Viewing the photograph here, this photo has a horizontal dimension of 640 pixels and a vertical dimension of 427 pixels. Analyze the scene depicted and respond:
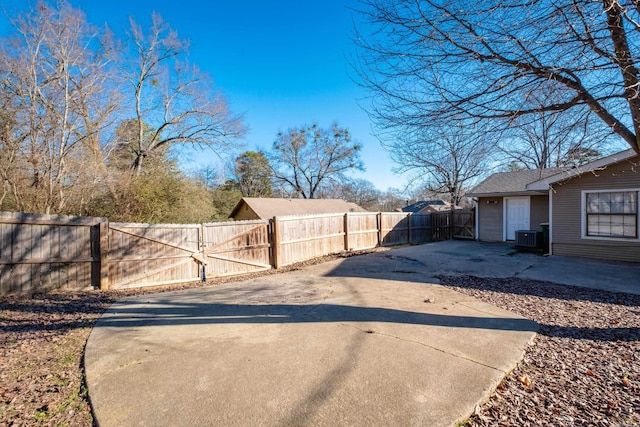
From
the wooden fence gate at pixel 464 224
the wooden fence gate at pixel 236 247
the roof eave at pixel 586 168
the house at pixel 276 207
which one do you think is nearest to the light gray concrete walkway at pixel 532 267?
the roof eave at pixel 586 168

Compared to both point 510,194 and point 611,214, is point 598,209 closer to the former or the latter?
point 611,214

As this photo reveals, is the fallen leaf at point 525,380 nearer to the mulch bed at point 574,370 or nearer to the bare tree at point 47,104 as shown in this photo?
the mulch bed at point 574,370

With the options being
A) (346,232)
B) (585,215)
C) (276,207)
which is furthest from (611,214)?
(276,207)

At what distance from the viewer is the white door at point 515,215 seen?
497 inches

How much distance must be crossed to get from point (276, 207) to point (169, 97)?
9.54m

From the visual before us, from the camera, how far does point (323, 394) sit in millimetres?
2430

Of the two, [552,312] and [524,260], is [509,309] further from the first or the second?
[524,260]

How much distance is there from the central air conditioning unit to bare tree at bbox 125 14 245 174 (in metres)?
14.3

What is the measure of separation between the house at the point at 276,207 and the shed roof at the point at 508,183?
38.8ft

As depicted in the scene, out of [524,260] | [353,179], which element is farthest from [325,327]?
[353,179]

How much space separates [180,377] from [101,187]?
31.7 ft

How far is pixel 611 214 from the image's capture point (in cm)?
893

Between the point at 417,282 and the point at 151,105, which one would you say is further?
the point at 151,105

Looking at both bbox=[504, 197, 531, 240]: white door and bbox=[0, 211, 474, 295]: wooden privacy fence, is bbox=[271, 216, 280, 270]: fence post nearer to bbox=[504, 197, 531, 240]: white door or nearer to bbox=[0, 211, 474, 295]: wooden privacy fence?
bbox=[0, 211, 474, 295]: wooden privacy fence
